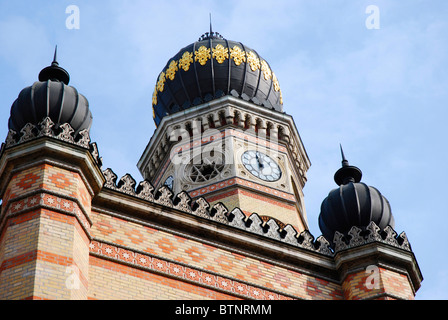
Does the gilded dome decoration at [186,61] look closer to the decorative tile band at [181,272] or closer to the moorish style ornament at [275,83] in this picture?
the moorish style ornament at [275,83]

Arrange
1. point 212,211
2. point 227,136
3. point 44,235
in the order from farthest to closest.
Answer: point 227,136, point 212,211, point 44,235

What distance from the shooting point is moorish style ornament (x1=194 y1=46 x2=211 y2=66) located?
24.6m

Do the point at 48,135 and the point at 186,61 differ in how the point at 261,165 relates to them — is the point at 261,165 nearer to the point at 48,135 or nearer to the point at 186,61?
the point at 186,61

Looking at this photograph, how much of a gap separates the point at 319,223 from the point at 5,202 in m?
6.11

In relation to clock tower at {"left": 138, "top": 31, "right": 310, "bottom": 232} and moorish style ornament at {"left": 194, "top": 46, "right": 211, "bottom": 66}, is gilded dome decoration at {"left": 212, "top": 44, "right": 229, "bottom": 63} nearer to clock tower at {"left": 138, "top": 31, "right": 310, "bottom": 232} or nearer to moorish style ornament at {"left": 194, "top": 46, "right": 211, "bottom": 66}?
clock tower at {"left": 138, "top": 31, "right": 310, "bottom": 232}

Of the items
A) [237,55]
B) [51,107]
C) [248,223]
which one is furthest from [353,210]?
[237,55]

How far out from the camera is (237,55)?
24.8 meters

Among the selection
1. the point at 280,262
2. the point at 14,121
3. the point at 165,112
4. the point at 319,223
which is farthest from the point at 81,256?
the point at 165,112

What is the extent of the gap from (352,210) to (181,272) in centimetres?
379

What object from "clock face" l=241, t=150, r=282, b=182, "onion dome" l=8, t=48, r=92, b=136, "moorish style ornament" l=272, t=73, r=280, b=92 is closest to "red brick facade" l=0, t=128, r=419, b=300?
"onion dome" l=8, t=48, r=92, b=136
